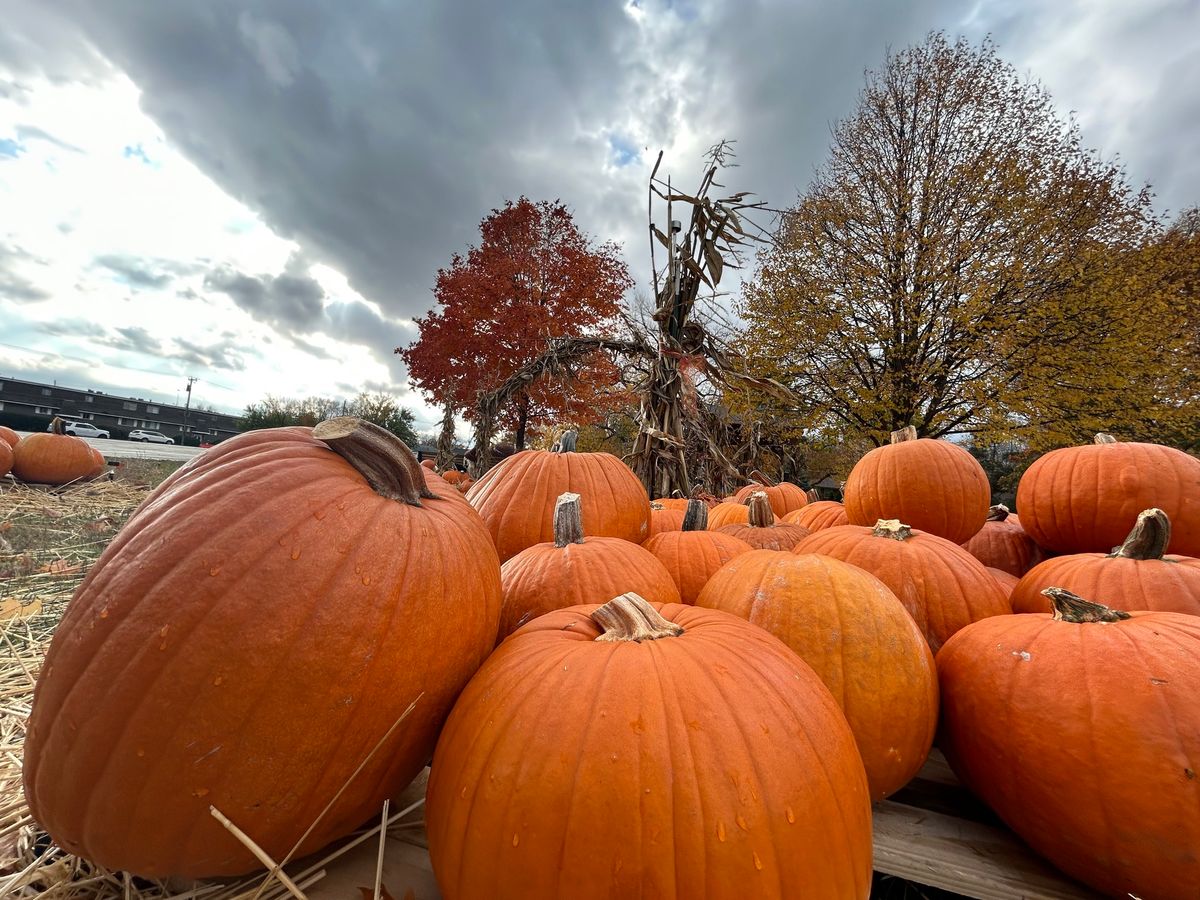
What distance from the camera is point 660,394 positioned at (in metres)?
4.63

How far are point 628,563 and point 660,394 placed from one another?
3.24m

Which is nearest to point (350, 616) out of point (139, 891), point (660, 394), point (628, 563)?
point (139, 891)

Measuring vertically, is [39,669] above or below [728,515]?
below

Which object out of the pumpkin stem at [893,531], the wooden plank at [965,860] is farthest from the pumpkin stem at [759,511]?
the wooden plank at [965,860]

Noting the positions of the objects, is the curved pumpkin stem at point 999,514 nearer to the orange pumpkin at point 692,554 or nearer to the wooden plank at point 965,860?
the orange pumpkin at point 692,554

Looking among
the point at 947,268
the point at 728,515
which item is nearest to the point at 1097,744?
the point at 728,515

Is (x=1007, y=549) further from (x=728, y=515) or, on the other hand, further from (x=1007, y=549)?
(x=728, y=515)

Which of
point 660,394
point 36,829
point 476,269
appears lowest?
point 36,829

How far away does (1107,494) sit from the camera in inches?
84.1

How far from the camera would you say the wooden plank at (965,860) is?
Answer: 97cm

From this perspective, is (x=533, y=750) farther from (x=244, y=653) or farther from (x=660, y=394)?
(x=660, y=394)

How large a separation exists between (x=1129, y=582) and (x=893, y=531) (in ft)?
2.06

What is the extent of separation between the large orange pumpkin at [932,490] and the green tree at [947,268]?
950 centimetres

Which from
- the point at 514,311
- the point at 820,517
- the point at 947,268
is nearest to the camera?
the point at 820,517
